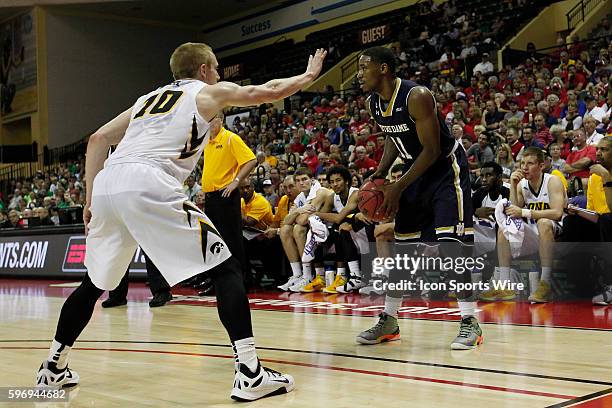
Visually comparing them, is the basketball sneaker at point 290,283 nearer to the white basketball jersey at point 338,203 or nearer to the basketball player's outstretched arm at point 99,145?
the white basketball jersey at point 338,203

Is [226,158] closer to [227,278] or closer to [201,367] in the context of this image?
[201,367]

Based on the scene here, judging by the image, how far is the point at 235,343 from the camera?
312cm

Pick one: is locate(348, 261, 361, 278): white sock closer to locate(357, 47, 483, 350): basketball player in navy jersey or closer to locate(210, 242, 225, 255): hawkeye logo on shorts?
locate(357, 47, 483, 350): basketball player in navy jersey

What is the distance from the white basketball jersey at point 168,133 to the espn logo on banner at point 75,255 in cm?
908

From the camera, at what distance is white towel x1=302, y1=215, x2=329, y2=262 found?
845 cm

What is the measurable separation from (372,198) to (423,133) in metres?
0.60

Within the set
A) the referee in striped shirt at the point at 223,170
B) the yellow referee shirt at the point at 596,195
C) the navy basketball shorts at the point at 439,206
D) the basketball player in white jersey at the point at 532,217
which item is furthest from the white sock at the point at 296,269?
the navy basketball shorts at the point at 439,206

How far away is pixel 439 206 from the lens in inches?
176

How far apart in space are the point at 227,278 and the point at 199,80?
3.40 ft

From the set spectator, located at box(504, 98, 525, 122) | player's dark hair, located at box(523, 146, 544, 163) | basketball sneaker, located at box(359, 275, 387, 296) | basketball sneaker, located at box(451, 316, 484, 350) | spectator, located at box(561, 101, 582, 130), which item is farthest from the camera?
spectator, located at box(504, 98, 525, 122)

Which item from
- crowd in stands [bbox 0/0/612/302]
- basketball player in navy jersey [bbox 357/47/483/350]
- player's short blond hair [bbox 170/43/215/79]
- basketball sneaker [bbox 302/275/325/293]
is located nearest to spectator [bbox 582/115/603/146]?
crowd in stands [bbox 0/0/612/302]

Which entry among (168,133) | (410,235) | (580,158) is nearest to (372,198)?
(410,235)

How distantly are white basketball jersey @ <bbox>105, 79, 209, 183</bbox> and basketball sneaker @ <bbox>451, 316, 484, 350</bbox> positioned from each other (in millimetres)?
1974

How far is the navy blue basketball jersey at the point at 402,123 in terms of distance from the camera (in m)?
4.42
